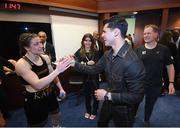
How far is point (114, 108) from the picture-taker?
1.55m

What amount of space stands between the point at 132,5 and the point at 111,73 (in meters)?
3.74

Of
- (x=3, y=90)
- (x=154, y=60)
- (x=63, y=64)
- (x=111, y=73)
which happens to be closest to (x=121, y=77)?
(x=111, y=73)

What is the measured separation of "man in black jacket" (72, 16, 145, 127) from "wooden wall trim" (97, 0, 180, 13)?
3465 mm

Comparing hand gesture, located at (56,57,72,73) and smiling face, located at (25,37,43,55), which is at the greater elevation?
smiling face, located at (25,37,43,55)

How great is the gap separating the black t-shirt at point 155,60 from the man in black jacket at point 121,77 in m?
0.91

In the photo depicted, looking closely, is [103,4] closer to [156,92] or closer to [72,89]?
[72,89]

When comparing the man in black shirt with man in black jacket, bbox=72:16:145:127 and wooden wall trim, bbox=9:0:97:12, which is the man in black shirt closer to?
man in black jacket, bbox=72:16:145:127

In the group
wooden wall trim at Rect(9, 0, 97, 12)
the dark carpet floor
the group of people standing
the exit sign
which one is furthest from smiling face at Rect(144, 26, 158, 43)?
the exit sign

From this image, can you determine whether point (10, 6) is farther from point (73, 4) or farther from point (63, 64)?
point (63, 64)

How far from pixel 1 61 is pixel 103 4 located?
3.46 m

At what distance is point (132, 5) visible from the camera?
470 centimetres

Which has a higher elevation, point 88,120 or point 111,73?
point 111,73

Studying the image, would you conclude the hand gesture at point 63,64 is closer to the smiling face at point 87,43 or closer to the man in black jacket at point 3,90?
the smiling face at point 87,43

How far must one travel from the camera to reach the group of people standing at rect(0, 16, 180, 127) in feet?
4.72
